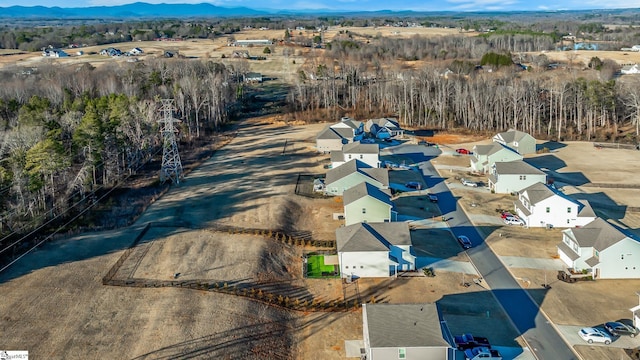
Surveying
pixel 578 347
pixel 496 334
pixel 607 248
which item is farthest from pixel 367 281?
pixel 607 248

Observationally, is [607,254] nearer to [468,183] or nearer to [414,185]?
[468,183]

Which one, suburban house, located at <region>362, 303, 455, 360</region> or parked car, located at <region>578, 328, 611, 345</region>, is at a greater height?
suburban house, located at <region>362, 303, 455, 360</region>

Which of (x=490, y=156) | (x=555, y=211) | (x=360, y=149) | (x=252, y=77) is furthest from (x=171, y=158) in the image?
(x=252, y=77)

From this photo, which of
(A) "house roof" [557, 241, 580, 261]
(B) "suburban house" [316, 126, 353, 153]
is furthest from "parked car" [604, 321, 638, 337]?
(B) "suburban house" [316, 126, 353, 153]

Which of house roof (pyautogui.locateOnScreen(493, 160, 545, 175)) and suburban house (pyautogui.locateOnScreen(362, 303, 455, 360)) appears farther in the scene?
house roof (pyautogui.locateOnScreen(493, 160, 545, 175))

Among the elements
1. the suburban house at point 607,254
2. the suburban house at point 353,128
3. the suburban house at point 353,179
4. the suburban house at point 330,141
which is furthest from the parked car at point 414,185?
the suburban house at point 607,254

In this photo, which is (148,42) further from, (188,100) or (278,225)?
(278,225)

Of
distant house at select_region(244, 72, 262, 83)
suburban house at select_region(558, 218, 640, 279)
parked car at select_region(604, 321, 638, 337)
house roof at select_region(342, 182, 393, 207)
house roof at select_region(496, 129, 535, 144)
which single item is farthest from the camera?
distant house at select_region(244, 72, 262, 83)

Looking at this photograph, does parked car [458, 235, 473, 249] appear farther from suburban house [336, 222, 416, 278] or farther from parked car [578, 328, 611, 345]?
parked car [578, 328, 611, 345]
